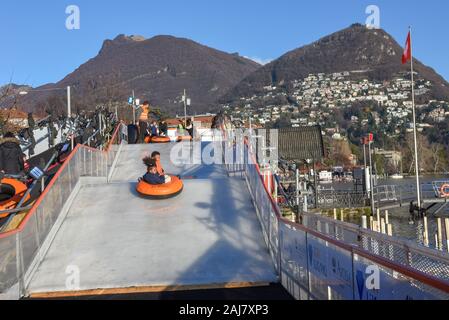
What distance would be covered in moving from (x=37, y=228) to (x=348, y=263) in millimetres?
7200

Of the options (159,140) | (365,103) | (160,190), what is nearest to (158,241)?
(160,190)

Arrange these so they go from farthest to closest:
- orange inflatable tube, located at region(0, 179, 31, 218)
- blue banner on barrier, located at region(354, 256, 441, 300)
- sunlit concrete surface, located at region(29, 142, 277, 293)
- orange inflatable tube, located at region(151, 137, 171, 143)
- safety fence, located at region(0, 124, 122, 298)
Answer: orange inflatable tube, located at region(151, 137, 171, 143), orange inflatable tube, located at region(0, 179, 31, 218), sunlit concrete surface, located at region(29, 142, 277, 293), safety fence, located at region(0, 124, 122, 298), blue banner on barrier, located at region(354, 256, 441, 300)

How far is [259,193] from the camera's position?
45.7 feet

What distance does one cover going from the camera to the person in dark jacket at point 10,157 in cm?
1576

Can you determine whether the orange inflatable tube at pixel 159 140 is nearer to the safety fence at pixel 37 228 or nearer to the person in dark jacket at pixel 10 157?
the safety fence at pixel 37 228

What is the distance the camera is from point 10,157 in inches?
625

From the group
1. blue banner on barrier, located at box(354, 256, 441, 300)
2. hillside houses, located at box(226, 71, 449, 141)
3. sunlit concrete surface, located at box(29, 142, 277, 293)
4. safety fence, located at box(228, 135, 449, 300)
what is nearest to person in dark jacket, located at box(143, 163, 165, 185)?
sunlit concrete surface, located at box(29, 142, 277, 293)

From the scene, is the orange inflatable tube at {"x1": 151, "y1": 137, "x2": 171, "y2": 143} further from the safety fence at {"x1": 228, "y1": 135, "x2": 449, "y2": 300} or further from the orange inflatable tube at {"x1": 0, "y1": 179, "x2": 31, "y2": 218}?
the safety fence at {"x1": 228, "y1": 135, "x2": 449, "y2": 300}

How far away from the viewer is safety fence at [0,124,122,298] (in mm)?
9828

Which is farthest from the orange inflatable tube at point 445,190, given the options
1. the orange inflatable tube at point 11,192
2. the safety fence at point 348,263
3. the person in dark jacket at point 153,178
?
the orange inflatable tube at point 11,192

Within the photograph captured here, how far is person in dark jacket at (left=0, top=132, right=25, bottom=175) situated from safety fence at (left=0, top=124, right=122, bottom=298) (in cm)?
157

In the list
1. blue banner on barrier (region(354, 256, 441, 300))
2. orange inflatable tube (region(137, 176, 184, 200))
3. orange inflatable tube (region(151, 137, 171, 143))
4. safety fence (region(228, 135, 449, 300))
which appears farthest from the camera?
orange inflatable tube (region(151, 137, 171, 143))

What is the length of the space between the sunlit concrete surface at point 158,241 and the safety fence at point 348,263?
32.3 inches

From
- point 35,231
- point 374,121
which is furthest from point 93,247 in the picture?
point 374,121
